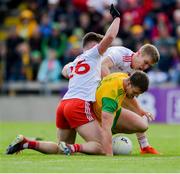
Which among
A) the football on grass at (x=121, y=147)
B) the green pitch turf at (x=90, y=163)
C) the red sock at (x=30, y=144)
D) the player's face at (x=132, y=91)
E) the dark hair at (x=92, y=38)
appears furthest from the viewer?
the dark hair at (x=92, y=38)

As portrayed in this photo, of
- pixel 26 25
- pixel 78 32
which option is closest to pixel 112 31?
pixel 78 32

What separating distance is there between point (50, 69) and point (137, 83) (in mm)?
12161

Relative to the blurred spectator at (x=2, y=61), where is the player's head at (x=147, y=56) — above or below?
above

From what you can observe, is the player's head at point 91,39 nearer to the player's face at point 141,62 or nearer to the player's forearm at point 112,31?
the player's face at point 141,62

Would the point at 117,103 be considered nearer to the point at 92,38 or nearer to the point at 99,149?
the point at 99,149

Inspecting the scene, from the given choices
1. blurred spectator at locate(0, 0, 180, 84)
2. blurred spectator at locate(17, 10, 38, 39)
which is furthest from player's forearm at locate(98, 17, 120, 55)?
blurred spectator at locate(17, 10, 38, 39)

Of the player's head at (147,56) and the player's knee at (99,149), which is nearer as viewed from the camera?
the player's knee at (99,149)

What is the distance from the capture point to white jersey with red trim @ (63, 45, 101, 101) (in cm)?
1216

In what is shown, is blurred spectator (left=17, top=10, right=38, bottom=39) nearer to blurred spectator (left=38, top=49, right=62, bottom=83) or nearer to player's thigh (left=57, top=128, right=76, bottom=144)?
blurred spectator (left=38, top=49, right=62, bottom=83)

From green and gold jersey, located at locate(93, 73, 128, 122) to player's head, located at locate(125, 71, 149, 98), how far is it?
134 mm

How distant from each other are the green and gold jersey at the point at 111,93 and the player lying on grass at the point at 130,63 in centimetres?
41

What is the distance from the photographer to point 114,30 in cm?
1173

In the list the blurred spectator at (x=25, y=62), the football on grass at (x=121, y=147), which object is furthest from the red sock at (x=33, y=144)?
the blurred spectator at (x=25, y=62)

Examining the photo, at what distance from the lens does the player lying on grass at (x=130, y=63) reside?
12234mm
